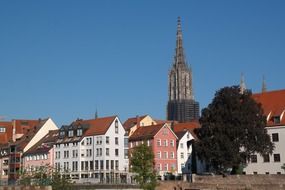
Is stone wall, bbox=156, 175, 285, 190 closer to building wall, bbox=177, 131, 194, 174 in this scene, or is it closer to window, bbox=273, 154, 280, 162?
window, bbox=273, 154, 280, 162

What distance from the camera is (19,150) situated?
119812 mm

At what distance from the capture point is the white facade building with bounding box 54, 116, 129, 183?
103062 mm

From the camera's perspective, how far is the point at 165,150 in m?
110

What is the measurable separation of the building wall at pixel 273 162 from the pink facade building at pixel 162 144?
24871mm

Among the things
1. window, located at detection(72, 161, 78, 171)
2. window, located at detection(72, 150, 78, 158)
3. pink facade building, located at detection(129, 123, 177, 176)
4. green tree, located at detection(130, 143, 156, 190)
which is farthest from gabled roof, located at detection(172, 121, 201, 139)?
green tree, located at detection(130, 143, 156, 190)

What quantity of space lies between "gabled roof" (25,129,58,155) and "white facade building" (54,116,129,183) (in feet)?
13.5

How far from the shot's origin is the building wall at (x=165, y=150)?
4272 inches

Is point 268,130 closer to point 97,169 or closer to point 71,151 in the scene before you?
point 97,169

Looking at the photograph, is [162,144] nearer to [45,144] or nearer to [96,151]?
[96,151]

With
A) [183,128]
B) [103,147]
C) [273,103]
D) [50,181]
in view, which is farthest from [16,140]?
[50,181]

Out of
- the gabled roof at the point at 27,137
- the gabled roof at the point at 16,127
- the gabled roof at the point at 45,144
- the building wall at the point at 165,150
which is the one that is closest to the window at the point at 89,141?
the gabled roof at the point at 45,144

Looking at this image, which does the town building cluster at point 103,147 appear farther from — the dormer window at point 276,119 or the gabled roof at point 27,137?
the dormer window at point 276,119

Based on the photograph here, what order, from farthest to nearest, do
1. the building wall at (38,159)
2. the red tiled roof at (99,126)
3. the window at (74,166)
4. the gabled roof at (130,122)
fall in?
the gabled roof at (130,122)
the building wall at (38,159)
the window at (74,166)
the red tiled roof at (99,126)

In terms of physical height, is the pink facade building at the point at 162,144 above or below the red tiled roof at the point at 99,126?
below
